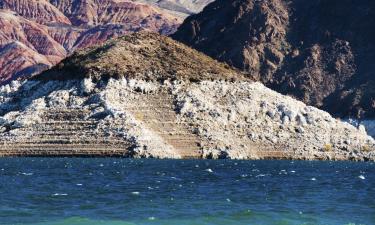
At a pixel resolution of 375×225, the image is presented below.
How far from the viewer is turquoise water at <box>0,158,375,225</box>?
49.9 meters

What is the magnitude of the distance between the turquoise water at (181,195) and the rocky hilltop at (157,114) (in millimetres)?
18952

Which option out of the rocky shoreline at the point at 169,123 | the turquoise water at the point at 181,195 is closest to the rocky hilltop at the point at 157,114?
the rocky shoreline at the point at 169,123

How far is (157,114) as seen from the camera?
118438 mm

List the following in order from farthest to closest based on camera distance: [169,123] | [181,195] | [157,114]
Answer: [157,114]
[169,123]
[181,195]

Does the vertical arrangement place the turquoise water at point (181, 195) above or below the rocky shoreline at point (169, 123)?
below

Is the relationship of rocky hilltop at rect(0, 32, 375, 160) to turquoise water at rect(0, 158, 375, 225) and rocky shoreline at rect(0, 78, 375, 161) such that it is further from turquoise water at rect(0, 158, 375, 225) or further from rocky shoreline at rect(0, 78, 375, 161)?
turquoise water at rect(0, 158, 375, 225)

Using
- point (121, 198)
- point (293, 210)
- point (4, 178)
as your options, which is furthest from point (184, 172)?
point (293, 210)

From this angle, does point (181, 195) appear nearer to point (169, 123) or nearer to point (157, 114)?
point (169, 123)

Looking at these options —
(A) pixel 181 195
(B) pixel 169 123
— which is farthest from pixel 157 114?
(A) pixel 181 195

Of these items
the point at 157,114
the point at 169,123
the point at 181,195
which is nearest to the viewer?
the point at 181,195

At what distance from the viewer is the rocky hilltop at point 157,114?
114 meters

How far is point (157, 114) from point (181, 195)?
189ft

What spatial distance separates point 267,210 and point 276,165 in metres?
49.1

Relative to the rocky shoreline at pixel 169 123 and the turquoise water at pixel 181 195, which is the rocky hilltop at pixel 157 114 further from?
the turquoise water at pixel 181 195
